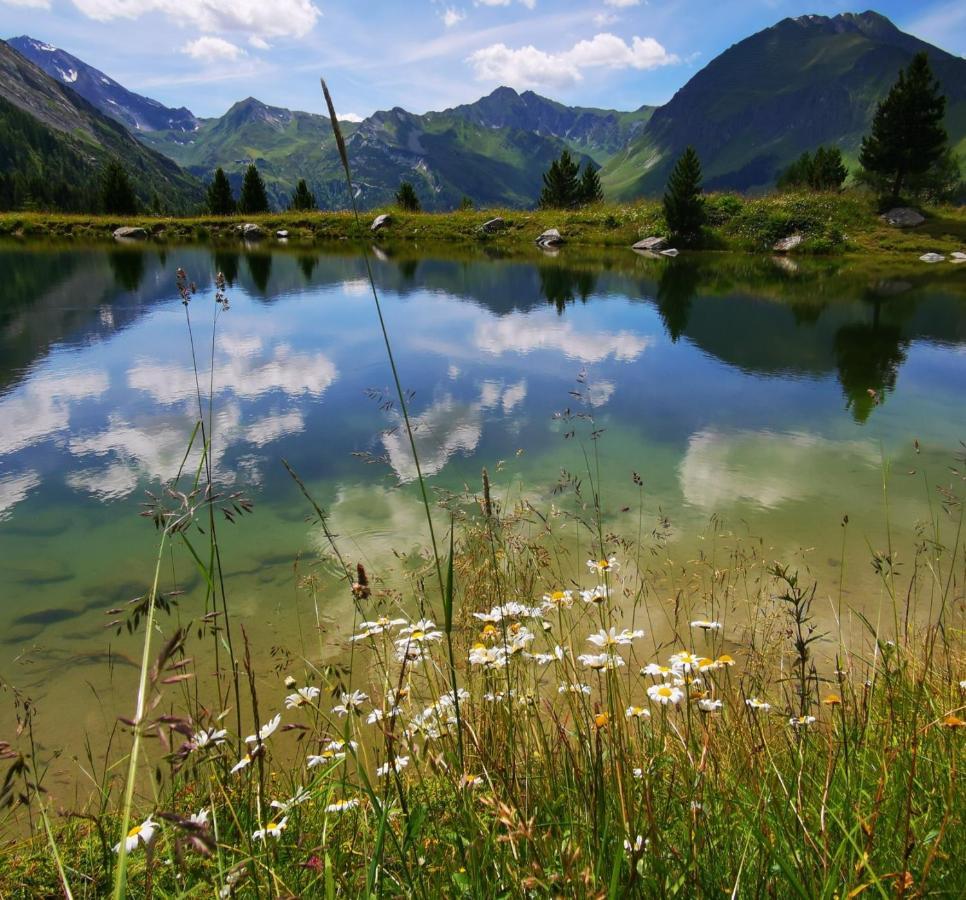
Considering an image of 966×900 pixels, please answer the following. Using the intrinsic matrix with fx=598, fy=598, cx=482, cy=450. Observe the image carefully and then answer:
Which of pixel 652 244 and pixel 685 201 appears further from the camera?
pixel 652 244

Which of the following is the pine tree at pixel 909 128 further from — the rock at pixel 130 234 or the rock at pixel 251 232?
the rock at pixel 130 234

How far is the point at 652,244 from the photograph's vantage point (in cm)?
3912

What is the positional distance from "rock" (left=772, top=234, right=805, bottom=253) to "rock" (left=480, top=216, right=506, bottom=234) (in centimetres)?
1837

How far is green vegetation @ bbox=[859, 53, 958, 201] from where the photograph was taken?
119 ft

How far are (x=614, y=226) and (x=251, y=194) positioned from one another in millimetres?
30991

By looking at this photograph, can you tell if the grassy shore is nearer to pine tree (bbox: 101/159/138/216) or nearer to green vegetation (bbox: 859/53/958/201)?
green vegetation (bbox: 859/53/958/201)

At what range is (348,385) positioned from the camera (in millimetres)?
11203

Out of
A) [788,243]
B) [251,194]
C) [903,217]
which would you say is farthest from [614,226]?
[251,194]

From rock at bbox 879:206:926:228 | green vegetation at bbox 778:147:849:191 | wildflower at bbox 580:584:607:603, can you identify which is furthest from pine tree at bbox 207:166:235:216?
wildflower at bbox 580:584:607:603

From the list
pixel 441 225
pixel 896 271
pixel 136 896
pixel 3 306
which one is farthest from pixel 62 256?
pixel 896 271

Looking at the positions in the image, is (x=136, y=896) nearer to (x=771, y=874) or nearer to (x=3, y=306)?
(x=771, y=874)

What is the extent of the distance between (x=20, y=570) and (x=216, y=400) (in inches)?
206

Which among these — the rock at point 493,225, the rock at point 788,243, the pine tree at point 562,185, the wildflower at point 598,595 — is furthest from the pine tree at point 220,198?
the wildflower at point 598,595

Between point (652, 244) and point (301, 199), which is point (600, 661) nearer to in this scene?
point (652, 244)
